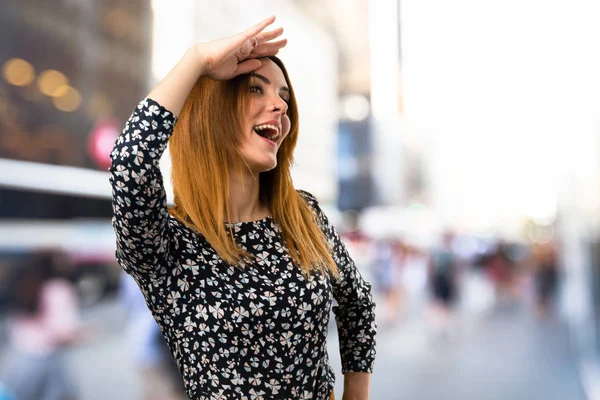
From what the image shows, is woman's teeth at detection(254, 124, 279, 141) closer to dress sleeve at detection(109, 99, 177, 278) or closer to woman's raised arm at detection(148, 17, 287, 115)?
woman's raised arm at detection(148, 17, 287, 115)

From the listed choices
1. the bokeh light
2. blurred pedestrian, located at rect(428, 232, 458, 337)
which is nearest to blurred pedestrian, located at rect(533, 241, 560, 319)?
blurred pedestrian, located at rect(428, 232, 458, 337)

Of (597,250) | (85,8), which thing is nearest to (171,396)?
(85,8)

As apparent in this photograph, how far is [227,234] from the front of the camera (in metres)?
0.96

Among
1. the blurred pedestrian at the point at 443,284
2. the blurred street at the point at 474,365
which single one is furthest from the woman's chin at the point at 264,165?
the blurred pedestrian at the point at 443,284

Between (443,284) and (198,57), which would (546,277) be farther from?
(198,57)

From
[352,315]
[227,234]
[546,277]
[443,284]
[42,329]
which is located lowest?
[546,277]

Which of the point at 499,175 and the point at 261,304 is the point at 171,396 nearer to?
the point at 261,304

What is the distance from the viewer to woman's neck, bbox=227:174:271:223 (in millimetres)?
1014

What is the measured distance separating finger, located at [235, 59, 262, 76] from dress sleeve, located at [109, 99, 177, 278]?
193 mm

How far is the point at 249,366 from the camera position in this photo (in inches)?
35.3

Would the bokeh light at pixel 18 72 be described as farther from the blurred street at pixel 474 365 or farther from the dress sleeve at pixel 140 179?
the blurred street at pixel 474 365

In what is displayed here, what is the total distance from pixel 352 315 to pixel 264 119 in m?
0.40

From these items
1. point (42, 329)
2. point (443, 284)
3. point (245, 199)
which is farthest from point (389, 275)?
point (245, 199)

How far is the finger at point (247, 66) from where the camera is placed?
958 millimetres
